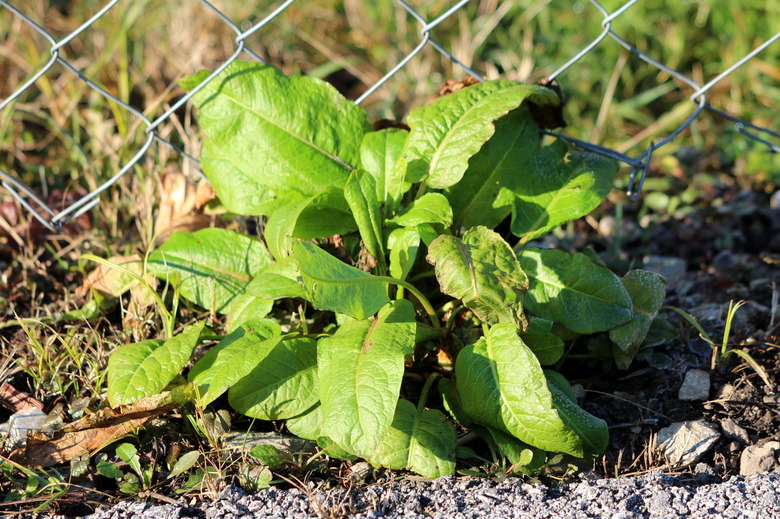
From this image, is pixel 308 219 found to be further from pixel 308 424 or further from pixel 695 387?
pixel 695 387

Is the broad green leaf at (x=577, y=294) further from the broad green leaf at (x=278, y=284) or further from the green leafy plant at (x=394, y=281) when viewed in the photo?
the broad green leaf at (x=278, y=284)

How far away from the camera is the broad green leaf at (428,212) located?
179cm

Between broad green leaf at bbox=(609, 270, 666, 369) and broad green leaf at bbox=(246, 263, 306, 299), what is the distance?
77 cm

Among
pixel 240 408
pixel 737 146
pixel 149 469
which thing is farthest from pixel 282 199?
pixel 737 146

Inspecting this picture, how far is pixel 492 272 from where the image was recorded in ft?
5.39

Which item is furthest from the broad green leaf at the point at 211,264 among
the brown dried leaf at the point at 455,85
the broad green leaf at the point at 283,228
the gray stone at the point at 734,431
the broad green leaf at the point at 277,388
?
the gray stone at the point at 734,431

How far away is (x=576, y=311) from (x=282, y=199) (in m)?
0.81

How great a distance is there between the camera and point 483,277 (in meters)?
1.61

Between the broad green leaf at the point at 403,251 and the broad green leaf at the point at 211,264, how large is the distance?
0.43 meters

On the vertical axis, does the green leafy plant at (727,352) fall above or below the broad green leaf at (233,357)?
below

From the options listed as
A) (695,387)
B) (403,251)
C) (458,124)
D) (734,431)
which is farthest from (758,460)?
(458,124)

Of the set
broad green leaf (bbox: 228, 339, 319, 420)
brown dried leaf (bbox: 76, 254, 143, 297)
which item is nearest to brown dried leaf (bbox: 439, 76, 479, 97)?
broad green leaf (bbox: 228, 339, 319, 420)

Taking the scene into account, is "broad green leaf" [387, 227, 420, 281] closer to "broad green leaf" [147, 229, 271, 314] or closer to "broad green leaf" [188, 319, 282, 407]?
"broad green leaf" [188, 319, 282, 407]

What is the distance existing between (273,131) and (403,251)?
1.67 feet
